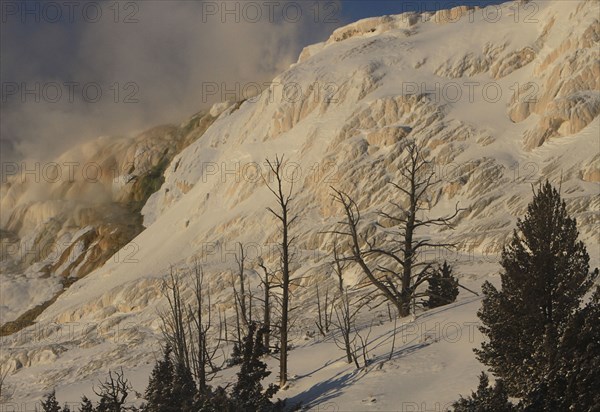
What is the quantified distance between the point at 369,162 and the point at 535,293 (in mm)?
44347

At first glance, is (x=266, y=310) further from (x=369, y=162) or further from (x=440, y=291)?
(x=369, y=162)

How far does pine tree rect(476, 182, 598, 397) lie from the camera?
13422 mm

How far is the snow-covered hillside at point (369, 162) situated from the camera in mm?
46125

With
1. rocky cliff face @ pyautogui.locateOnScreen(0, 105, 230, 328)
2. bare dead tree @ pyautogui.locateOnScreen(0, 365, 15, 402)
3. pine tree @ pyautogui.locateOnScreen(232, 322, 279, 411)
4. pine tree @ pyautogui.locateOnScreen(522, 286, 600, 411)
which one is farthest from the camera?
rocky cliff face @ pyautogui.locateOnScreen(0, 105, 230, 328)

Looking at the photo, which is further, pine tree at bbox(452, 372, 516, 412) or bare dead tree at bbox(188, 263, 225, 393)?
bare dead tree at bbox(188, 263, 225, 393)

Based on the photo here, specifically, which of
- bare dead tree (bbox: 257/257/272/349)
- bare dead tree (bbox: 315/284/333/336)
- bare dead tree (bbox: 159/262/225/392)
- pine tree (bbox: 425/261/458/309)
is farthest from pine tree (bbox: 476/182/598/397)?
bare dead tree (bbox: 315/284/333/336)

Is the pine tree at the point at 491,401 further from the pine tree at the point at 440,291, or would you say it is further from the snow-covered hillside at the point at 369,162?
the pine tree at the point at 440,291

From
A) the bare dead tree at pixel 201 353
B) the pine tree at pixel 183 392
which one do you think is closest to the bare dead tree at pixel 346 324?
the bare dead tree at pixel 201 353

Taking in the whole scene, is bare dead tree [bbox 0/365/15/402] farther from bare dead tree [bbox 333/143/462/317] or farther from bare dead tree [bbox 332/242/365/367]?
bare dead tree [bbox 333/143/462/317]

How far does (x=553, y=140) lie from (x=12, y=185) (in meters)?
98.7

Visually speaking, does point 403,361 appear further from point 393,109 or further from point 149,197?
point 149,197

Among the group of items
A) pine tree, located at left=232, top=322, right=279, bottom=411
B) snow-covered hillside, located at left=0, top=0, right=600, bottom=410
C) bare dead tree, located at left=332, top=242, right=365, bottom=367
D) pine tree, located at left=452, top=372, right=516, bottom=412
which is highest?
snow-covered hillside, located at left=0, top=0, right=600, bottom=410

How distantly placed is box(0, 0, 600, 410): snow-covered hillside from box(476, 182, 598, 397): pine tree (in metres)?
10.8

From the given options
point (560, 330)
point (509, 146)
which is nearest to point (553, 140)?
point (509, 146)
